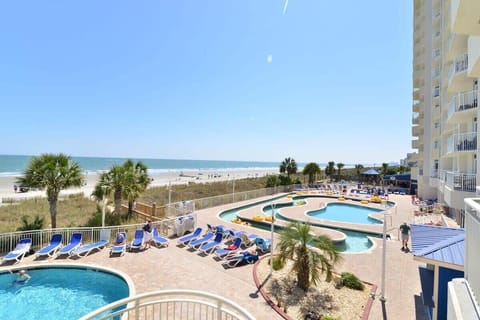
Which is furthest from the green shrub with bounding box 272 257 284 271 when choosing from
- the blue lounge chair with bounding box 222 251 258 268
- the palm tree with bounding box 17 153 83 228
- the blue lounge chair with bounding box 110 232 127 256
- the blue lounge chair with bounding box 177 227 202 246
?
the palm tree with bounding box 17 153 83 228

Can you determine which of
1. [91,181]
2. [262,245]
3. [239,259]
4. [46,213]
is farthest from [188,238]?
[91,181]

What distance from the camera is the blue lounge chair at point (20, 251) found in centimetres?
989

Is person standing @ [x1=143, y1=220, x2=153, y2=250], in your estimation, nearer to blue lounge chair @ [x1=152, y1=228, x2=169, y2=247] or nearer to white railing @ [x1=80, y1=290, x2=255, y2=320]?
blue lounge chair @ [x1=152, y1=228, x2=169, y2=247]

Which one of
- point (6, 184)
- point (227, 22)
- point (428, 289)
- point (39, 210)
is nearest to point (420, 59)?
point (227, 22)

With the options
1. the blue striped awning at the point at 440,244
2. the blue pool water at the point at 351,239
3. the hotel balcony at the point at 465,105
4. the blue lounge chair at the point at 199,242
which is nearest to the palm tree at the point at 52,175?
the blue lounge chair at the point at 199,242

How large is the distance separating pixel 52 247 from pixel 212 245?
723 centimetres

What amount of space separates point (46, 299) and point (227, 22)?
52.4 feet

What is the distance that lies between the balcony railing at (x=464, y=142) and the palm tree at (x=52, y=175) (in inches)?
823

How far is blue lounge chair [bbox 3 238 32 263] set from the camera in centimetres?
989

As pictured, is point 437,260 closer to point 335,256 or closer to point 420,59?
point 335,256

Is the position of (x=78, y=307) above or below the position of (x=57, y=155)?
below

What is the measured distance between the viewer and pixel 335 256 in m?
7.83

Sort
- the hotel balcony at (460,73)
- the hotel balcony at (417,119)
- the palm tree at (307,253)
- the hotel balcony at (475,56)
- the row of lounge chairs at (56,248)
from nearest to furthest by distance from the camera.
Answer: the hotel balcony at (475,56) → the palm tree at (307,253) → the row of lounge chairs at (56,248) → the hotel balcony at (460,73) → the hotel balcony at (417,119)

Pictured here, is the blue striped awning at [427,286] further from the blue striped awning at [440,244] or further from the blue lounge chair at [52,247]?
the blue lounge chair at [52,247]
